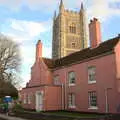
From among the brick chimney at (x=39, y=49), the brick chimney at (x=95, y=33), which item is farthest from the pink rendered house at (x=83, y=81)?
the brick chimney at (x=39, y=49)

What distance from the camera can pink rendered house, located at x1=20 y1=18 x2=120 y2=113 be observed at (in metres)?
31.6

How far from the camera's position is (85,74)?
118ft

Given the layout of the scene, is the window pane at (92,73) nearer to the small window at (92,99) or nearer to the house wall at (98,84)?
the house wall at (98,84)

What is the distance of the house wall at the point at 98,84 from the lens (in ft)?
103

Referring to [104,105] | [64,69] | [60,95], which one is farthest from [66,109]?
[104,105]

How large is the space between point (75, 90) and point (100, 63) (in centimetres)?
646

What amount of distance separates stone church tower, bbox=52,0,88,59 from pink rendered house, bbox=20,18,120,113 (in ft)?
261

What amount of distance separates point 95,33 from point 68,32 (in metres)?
97.0

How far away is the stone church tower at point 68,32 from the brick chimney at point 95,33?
3332 inches

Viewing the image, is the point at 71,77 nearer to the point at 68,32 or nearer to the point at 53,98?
the point at 53,98

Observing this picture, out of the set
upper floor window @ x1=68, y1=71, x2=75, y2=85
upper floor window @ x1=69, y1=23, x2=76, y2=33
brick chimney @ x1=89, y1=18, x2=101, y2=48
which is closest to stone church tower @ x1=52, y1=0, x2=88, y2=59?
upper floor window @ x1=69, y1=23, x2=76, y2=33

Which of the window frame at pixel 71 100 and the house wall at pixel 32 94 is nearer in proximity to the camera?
the window frame at pixel 71 100

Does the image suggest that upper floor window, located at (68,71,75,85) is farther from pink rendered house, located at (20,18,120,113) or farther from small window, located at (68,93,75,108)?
small window, located at (68,93,75,108)

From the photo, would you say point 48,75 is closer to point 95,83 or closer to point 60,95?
point 60,95
